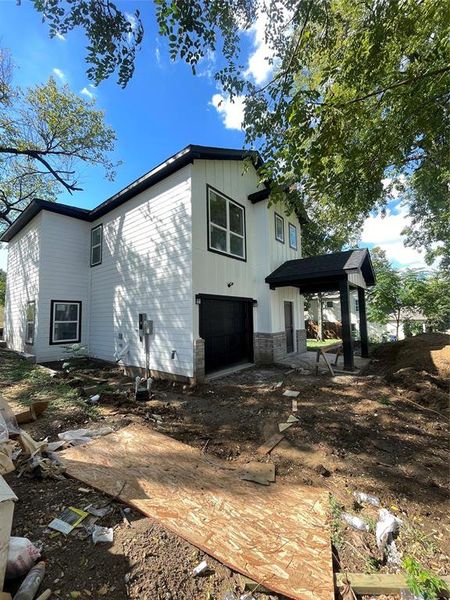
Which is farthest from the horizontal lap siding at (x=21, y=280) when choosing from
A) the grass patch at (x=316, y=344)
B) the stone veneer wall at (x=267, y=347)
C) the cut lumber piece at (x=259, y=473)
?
the grass patch at (x=316, y=344)

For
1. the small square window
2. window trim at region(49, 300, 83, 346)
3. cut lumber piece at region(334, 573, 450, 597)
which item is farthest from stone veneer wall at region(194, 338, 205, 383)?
window trim at region(49, 300, 83, 346)

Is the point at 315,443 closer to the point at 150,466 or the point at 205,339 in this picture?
the point at 150,466

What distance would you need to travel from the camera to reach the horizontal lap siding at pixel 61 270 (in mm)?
9844

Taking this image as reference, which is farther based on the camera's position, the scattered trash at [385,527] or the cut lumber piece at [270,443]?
the cut lumber piece at [270,443]

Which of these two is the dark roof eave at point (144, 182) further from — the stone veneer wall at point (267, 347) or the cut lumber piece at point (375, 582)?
the stone veneer wall at point (267, 347)

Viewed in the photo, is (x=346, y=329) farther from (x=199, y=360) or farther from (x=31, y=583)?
(x=31, y=583)

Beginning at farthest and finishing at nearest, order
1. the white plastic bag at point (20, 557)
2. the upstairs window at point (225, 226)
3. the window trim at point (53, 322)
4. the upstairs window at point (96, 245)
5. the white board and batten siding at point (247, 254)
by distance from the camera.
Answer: the upstairs window at point (96, 245), the window trim at point (53, 322), the upstairs window at point (225, 226), the white board and batten siding at point (247, 254), the white plastic bag at point (20, 557)

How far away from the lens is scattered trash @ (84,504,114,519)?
245 centimetres

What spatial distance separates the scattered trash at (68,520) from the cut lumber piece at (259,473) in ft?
5.75

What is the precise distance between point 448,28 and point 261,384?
24.9ft

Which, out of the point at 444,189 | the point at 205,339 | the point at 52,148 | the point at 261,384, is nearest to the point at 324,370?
the point at 261,384

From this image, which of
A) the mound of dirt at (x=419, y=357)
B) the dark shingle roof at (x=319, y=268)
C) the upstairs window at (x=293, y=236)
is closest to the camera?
the mound of dirt at (x=419, y=357)

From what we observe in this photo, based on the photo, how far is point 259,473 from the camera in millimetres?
3381

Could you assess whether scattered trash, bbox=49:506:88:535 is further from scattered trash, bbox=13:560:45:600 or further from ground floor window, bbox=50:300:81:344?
ground floor window, bbox=50:300:81:344
